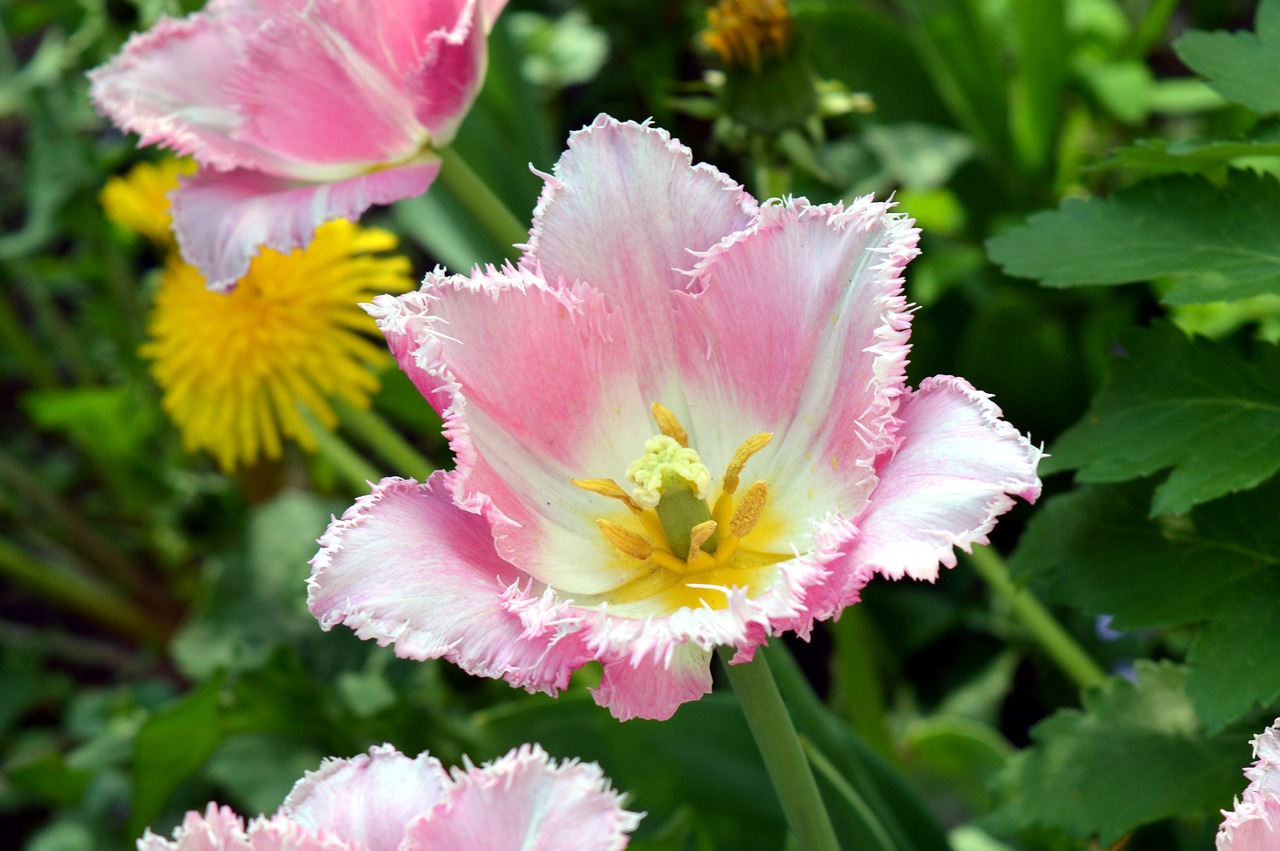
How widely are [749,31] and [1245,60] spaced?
0.41 m

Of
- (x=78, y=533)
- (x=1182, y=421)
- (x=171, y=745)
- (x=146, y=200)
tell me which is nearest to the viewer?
(x=1182, y=421)

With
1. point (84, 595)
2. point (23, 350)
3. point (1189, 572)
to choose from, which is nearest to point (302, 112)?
point (1189, 572)

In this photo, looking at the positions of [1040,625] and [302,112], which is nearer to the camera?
[302,112]

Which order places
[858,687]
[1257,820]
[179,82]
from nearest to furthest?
1. [1257,820]
2. [179,82]
3. [858,687]

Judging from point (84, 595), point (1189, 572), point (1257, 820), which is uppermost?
point (1257, 820)

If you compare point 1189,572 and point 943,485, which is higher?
point 943,485

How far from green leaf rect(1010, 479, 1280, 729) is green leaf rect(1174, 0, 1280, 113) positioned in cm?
20

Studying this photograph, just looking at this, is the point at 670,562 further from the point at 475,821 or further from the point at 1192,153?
the point at 1192,153

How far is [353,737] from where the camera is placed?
1066 mm

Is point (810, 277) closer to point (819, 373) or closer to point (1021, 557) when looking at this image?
point (819, 373)

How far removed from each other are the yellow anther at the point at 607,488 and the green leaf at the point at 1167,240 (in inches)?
9.0

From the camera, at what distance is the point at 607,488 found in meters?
0.67

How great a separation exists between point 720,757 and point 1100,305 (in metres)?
0.69

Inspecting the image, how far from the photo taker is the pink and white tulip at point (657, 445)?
52 cm
